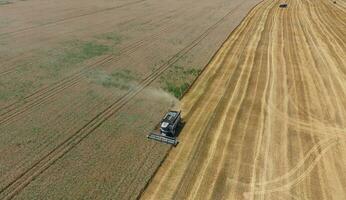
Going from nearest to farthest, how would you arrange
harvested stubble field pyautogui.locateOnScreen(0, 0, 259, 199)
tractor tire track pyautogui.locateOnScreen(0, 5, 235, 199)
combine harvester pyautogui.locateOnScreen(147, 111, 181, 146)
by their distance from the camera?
tractor tire track pyautogui.locateOnScreen(0, 5, 235, 199)
harvested stubble field pyautogui.locateOnScreen(0, 0, 259, 199)
combine harvester pyautogui.locateOnScreen(147, 111, 181, 146)

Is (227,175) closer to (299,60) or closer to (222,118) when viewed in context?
(222,118)

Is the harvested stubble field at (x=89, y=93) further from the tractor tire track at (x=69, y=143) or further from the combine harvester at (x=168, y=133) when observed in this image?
the combine harvester at (x=168, y=133)

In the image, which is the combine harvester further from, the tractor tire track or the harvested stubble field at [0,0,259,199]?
the tractor tire track

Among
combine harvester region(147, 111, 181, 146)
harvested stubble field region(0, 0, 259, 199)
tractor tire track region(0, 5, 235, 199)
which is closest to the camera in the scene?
tractor tire track region(0, 5, 235, 199)

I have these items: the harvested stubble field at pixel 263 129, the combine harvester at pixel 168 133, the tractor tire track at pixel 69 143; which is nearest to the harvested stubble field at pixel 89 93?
the tractor tire track at pixel 69 143

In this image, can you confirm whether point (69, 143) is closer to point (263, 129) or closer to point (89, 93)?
point (89, 93)

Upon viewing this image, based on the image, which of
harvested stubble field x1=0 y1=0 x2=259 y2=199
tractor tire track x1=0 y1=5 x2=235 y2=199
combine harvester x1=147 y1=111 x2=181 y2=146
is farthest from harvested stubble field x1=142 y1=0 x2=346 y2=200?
tractor tire track x1=0 y1=5 x2=235 y2=199
